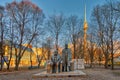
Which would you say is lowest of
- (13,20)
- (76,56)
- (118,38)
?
(76,56)

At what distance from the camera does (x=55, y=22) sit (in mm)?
43531

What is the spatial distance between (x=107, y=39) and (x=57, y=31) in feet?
37.1

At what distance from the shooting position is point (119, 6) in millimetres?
32938

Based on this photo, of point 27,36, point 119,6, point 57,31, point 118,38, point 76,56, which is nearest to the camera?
point 119,6

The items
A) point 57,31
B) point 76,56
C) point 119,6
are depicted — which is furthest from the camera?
point 76,56

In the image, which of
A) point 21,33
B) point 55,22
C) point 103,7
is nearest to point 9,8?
Answer: point 21,33

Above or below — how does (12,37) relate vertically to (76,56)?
above

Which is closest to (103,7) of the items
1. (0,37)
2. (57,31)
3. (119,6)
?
(119,6)

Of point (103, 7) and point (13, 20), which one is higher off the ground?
point (103, 7)

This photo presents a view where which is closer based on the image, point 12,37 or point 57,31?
point 12,37

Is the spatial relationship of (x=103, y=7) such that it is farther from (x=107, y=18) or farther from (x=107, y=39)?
(x=107, y=39)

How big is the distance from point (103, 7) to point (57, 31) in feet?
37.4

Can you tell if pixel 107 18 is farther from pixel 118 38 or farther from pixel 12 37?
pixel 12 37

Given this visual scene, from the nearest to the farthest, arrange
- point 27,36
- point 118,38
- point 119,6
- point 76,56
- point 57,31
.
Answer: point 119,6
point 118,38
point 27,36
point 57,31
point 76,56
